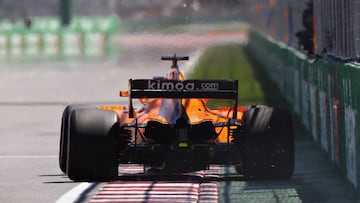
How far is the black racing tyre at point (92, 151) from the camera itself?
41.5 ft

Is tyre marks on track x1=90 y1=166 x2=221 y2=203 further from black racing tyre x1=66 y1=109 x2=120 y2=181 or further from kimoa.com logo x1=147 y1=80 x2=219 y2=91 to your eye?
kimoa.com logo x1=147 y1=80 x2=219 y2=91

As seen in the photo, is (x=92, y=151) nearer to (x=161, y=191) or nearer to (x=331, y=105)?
(x=161, y=191)

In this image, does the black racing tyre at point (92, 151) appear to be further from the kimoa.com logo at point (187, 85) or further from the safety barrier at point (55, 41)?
the safety barrier at point (55, 41)

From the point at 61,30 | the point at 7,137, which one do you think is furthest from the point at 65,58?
the point at 7,137

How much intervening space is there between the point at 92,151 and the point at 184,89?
112cm

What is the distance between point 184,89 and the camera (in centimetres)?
1306

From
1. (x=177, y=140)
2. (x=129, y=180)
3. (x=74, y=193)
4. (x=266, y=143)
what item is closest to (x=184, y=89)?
(x=177, y=140)

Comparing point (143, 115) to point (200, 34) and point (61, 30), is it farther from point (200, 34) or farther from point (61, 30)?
point (61, 30)

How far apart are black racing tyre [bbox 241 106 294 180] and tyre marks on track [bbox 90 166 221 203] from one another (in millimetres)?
433

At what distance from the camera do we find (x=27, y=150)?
18516mm

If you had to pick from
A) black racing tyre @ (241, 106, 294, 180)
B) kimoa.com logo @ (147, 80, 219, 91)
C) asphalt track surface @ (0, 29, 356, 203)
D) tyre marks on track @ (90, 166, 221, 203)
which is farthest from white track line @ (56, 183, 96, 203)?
black racing tyre @ (241, 106, 294, 180)

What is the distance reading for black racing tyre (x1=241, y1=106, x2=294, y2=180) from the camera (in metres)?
13.0

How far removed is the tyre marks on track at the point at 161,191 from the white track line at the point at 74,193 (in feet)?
0.57

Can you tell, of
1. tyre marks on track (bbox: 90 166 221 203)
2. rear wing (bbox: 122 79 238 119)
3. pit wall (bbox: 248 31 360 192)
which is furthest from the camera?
rear wing (bbox: 122 79 238 119)
